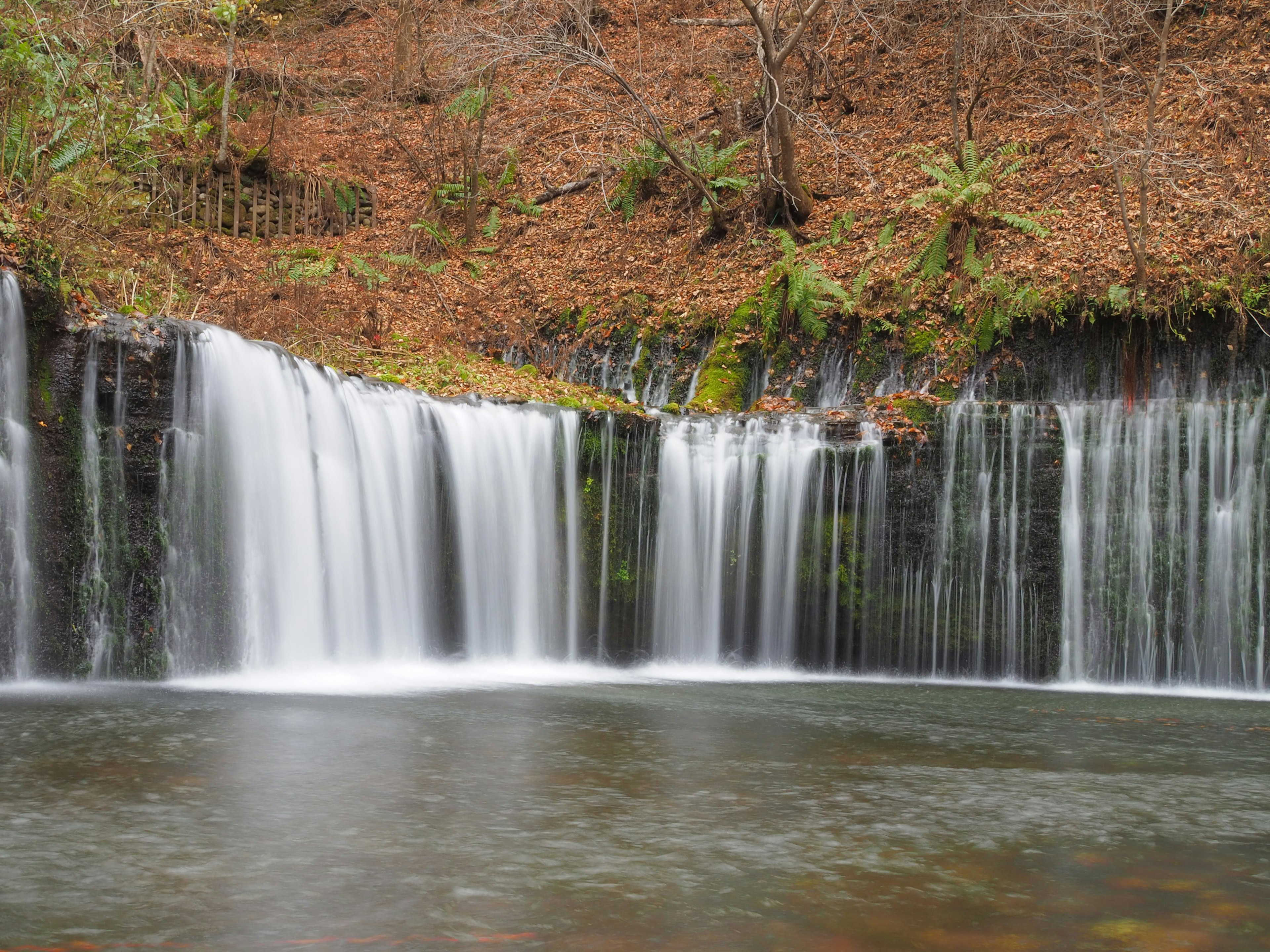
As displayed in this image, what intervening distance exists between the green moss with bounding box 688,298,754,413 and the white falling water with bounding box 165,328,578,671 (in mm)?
4444

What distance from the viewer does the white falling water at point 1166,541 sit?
10.8 m

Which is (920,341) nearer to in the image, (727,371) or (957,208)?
(957,208)

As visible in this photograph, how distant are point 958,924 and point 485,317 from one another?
17.0 m

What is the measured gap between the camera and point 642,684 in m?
10.1

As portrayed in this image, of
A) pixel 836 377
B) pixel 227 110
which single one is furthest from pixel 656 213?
pixel 227 110

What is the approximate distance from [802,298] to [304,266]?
9233 mm

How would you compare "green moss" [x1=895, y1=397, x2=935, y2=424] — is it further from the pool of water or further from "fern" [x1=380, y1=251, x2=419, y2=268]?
"fern" [x1=380, y1=251, x2=419, y2=268]

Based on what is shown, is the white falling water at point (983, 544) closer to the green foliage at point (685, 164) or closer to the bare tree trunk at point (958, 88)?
the bare tree trunk at point (958, 88)

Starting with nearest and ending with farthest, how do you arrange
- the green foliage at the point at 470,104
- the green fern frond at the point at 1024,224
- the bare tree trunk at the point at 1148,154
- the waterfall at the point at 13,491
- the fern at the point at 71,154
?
the waterfall at the point at 13,491 → the fern at the point at 71,154 → the bare tree trunk at the point at 1148,154 → the green fern frond at the point at 1024,224 → the green foliage at the point at 470,104

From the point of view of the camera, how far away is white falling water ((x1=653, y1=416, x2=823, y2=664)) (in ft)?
38.9

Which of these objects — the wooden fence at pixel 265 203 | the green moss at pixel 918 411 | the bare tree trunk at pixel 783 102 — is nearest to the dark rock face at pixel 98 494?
the green moss at pixel 918 411

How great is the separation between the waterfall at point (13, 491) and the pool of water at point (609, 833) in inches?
53.2

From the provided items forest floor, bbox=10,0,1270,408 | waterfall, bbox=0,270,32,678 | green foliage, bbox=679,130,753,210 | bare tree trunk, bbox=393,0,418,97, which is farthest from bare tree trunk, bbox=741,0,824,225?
waterfall, bbox=0,270,32,678

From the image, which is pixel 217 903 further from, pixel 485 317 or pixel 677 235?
pixel 677 235
